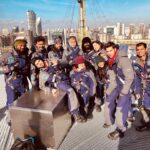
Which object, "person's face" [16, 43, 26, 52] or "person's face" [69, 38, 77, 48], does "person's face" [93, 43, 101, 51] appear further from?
"person's face" [16, 43, 26, 52]

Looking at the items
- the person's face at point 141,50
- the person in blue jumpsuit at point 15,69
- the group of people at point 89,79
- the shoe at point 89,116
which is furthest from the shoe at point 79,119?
the person's face at point 141,50

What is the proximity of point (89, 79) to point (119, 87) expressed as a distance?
2.08 ft

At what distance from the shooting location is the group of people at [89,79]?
262 cm

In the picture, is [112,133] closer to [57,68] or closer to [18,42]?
[57,68]

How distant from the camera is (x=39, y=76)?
2.77 metres

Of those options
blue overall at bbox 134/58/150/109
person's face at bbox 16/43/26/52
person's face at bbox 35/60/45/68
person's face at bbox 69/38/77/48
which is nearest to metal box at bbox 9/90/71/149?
person's face at bbox 35/60/45/68

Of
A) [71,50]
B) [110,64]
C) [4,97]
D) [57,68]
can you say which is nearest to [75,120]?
[57,68]

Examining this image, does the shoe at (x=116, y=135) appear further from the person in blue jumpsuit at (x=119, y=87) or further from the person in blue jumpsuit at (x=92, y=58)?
the person in blue jumpsuit at (x=92, y=58)

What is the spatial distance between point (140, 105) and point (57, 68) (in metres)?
1.37

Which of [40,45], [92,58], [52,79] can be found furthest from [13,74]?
[92,58]

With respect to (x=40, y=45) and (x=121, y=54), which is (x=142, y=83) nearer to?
(x=121, y=54)

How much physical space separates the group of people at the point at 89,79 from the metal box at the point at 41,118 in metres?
0.27

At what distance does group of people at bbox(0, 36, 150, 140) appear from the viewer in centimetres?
262

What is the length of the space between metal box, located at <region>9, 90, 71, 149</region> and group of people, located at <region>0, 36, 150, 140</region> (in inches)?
10.6
